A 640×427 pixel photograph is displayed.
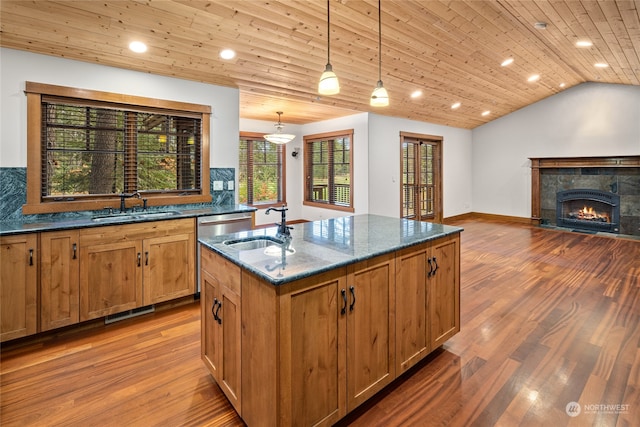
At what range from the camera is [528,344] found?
8.65ft

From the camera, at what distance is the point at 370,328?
1876mm

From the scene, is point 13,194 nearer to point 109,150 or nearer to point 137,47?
point 109,150

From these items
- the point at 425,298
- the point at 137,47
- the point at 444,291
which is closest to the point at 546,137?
the point at 444,291

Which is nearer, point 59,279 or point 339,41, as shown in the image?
point 59,279

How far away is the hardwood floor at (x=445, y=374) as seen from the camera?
1883 millimetres

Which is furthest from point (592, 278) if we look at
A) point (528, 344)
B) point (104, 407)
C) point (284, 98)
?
point (104, 407)

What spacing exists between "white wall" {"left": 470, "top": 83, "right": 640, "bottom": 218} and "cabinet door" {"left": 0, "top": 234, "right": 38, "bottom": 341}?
938cm

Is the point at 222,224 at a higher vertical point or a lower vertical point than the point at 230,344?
higher

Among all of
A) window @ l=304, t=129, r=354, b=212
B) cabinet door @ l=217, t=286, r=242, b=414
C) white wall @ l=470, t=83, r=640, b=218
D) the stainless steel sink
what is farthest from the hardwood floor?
white wall @ l=470, t=83, r=640, b=218

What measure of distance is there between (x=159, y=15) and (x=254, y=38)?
91cm

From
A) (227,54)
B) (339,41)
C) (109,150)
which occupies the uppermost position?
(339,41)

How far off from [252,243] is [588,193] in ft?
26.6

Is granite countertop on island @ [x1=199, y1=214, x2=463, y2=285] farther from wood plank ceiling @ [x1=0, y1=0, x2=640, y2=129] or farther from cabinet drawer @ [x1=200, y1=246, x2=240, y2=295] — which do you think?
wood plank ceiling @ [x1=0, y1=0, x2=640, y2=129]

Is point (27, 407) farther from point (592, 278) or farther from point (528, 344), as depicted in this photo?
point (592, 278)
